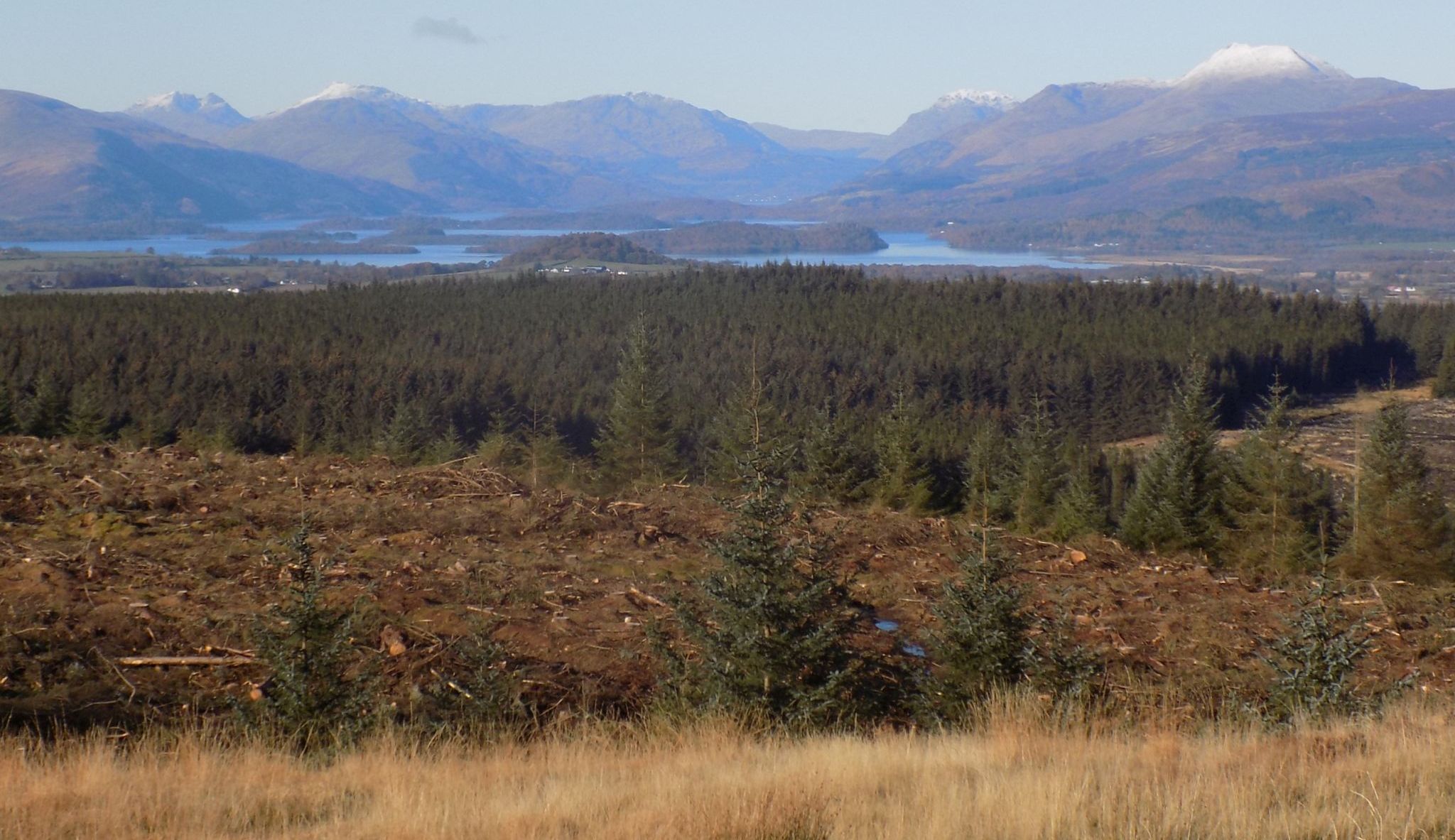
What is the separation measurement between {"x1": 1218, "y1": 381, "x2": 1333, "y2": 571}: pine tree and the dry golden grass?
1918 centimetres

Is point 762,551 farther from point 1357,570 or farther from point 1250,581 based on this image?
point 1357,570

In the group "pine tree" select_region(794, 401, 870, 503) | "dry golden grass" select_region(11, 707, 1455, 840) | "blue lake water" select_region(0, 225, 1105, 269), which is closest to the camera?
"dry golden grass" select_region(11, 707, 1455, 840)

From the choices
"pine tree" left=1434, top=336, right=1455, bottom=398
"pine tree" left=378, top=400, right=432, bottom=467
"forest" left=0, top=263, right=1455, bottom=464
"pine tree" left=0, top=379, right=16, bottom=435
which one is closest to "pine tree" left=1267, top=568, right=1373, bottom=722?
"pine tree" left=378, top=400, right=432, bottom=467

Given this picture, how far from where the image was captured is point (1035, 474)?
28406 millimetres

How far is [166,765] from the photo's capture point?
5.61 metres

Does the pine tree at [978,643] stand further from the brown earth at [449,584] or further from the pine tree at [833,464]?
the pine tree at [833,464]

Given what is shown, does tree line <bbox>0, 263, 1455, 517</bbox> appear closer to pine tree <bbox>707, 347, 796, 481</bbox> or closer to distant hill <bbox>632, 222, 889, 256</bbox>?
pine tree <bbox>707, 347, 796, 481</bbox>

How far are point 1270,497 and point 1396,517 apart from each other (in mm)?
2633

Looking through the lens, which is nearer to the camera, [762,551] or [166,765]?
[166,765]

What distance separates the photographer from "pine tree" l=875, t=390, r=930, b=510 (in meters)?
26.4

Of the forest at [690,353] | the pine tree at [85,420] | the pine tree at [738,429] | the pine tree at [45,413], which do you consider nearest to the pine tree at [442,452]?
the forest at [690,353]

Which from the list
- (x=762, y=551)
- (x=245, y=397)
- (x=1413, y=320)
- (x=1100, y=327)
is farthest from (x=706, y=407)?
(x=1413, y=320)

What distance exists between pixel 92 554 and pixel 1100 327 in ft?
242

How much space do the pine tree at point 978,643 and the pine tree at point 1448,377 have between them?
77.3 meters
